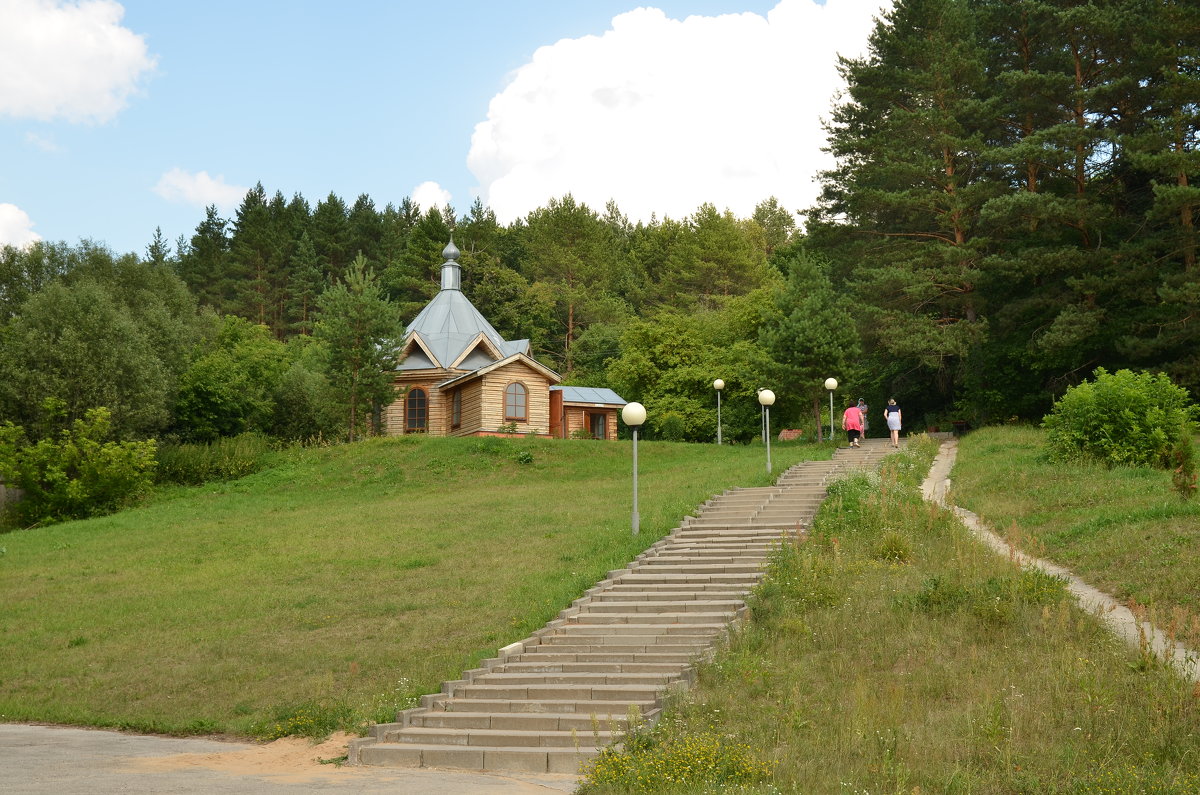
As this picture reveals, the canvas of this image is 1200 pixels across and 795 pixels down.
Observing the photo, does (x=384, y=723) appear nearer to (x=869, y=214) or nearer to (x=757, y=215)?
(x=869, y=214)

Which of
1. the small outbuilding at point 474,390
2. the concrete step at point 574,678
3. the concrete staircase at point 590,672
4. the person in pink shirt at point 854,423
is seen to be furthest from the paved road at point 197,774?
the small outbuilding at point 474,390

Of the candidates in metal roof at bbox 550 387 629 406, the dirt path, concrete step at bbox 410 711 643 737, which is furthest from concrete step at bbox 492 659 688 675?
metal roof at bbox 550 387 629 406

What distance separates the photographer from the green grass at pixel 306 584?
1329 cm

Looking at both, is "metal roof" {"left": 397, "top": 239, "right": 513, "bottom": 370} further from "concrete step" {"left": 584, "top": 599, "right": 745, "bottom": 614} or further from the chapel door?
"concrete step" {"left": 584, "top": 599, "right": 745, "bottom": 614}

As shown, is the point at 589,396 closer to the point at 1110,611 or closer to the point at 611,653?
the point at 611,653

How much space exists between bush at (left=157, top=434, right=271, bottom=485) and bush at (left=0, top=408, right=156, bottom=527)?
242 cm

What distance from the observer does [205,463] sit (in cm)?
3416

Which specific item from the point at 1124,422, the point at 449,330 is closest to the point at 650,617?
the point at 1124,422

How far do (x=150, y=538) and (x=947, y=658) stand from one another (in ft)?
67.3

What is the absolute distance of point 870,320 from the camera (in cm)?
3381

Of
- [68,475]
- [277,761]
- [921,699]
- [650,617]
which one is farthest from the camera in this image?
[68,475]

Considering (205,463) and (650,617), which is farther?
(205,463)

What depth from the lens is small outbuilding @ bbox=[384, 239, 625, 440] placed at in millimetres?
39562

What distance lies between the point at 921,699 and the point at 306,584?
41.4 feet
